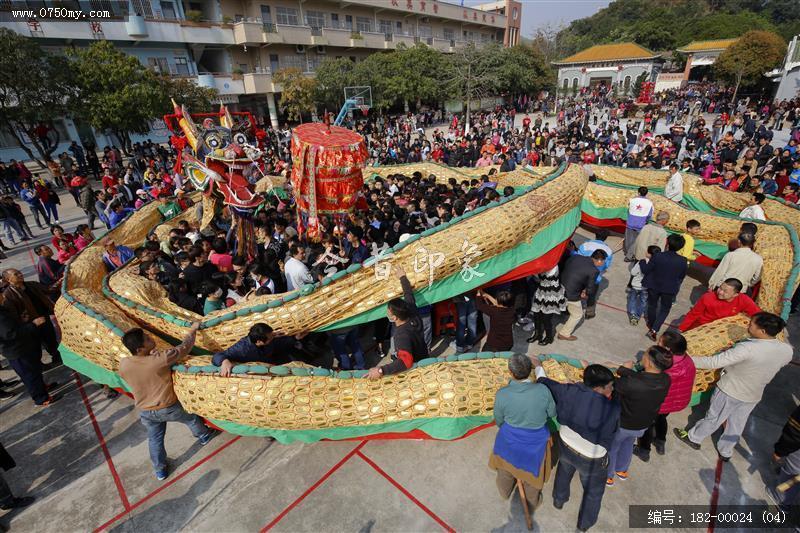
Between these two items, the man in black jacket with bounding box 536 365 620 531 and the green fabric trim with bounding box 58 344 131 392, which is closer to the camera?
the man in black jacket with bounding box 536 365 620 531

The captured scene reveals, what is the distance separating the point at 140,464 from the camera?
13.2 ft

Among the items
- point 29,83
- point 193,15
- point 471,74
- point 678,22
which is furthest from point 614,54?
point 29,83

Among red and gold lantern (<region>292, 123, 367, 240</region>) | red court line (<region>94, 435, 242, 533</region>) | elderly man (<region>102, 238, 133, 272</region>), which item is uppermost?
red and gold lantern (<region>292, 123, 367, 240</region>)

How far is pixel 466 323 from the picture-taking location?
5.39 m

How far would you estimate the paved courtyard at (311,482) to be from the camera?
11.1 feet

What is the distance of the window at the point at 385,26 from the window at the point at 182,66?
57.1 feet

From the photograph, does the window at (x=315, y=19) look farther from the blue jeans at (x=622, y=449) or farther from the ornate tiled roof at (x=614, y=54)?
the blue jeans at (x=622, y=449)

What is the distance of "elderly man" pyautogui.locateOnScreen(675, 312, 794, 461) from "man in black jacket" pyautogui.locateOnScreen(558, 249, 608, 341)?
176 centimetres

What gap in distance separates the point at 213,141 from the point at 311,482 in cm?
617

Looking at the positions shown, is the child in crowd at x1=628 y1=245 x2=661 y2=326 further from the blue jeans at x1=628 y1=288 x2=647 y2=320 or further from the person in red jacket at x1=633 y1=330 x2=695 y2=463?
the person in red jacket at x1=633 y1=330 x2=695 y2=463


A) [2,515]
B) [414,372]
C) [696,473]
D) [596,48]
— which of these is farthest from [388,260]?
[596,48]

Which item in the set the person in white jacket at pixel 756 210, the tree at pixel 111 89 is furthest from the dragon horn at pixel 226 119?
the tree at pixel 111 89

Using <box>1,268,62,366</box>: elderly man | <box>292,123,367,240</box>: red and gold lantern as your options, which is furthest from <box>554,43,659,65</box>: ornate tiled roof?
<box>1,268,62,366</box>: elderly man

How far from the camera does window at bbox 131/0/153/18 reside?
2281 centimetres
